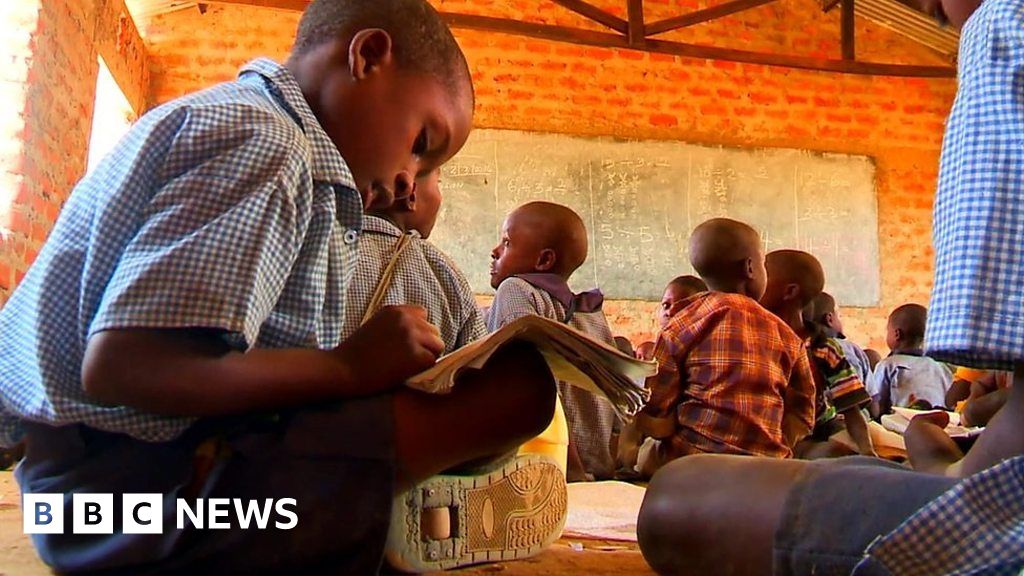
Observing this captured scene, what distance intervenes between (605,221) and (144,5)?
3017 mm

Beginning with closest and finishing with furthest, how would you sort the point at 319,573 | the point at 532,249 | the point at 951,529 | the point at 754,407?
the point at 951,529 < the point at 319,573 < the point at 754,407 < the point at 532,249

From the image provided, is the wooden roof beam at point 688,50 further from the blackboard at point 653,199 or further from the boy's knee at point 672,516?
the boy's knee at point 672,516

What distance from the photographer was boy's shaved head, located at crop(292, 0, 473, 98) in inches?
48.5

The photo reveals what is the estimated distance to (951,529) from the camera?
2.41ft

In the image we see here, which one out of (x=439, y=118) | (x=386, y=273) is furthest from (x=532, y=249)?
(x=439, y=118)

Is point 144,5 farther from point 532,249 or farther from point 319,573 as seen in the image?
point 319,573

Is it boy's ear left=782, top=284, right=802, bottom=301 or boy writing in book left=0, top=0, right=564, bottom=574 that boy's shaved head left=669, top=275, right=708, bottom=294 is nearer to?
boy's ear left=782, top=284, right=802, bottom=301

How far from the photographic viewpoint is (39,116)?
131 inches

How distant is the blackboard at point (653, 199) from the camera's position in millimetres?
5648

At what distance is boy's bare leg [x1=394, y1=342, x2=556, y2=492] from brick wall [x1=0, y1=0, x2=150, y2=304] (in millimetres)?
2619

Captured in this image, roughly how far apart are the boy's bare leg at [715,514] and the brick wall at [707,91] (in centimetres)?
488

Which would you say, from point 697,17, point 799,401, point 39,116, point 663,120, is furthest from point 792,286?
point 663,120

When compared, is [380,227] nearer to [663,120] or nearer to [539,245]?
[539,245]

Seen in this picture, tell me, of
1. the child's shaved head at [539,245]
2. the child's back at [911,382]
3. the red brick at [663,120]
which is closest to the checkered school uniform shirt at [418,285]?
the child's shaved head at [539,245]
